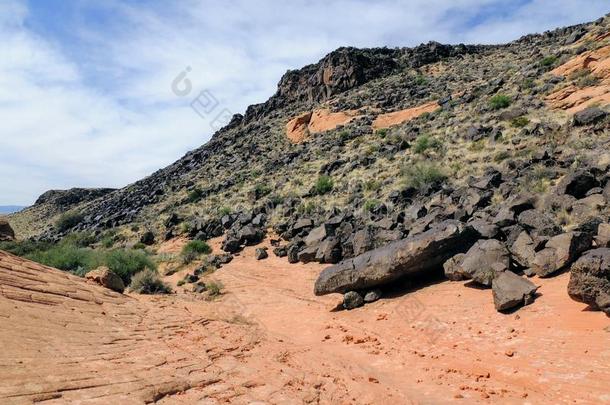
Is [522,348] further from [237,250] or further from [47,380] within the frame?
[237,250]

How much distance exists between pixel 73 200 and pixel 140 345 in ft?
243

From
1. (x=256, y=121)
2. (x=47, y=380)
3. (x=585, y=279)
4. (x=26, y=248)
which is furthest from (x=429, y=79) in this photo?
(x=47, y=380)

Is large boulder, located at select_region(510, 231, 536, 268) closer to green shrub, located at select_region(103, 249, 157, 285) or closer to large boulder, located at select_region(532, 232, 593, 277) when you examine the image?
large boulder, located at select_region(532, 232, 593, 277)

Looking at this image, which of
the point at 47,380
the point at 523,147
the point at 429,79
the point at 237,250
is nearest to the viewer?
the point at 47,380

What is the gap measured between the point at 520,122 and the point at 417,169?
5634 mm

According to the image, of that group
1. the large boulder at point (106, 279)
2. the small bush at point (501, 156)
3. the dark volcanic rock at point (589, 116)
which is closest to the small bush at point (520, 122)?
the small bush at point (501, 156)

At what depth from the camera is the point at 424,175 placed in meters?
21.0

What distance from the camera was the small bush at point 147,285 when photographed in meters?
16.5

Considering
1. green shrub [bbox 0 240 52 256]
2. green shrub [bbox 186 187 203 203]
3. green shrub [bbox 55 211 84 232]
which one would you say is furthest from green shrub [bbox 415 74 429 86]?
green shrub [bbox 55 211 84 232]

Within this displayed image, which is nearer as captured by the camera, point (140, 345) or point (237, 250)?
point (140, 345)

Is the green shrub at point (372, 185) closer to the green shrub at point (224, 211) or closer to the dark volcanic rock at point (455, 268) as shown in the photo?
the green shrub at point (224, 211)

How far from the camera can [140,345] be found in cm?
859

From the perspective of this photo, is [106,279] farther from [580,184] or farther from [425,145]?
[425,145]

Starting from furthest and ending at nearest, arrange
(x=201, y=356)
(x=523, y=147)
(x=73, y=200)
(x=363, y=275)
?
(x=73, y=200), (x=523, y=147), (x=363, y=275), (x=201, y=356)
